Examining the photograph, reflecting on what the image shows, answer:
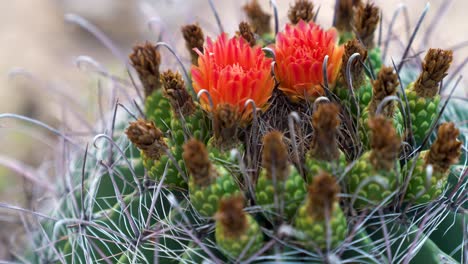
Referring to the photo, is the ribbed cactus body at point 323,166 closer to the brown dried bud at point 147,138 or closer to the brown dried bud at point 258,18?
the brown dried bud at point 147,138

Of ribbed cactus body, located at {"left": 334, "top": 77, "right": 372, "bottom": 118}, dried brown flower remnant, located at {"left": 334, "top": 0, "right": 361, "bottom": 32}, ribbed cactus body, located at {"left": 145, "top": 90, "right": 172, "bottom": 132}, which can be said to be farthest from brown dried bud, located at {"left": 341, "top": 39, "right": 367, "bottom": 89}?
ribbed cactus body, located at {"left": 145, "top": 90, "right": 172, "bottom": 132}

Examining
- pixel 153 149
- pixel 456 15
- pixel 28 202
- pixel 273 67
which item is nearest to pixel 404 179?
pixel 273 67

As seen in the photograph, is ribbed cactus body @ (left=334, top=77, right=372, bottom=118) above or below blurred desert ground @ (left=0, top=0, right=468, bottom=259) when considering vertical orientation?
below

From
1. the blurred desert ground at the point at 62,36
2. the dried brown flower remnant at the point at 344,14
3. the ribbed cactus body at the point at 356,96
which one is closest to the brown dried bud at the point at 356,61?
the ribbed cactus body at the point at 356,96

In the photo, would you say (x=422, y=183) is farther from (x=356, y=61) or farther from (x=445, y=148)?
(x=356, y=61)

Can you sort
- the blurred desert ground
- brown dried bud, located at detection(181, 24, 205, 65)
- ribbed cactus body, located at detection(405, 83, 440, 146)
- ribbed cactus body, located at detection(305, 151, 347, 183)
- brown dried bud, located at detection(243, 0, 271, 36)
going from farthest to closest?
1. the blurred desert ground
2. brown dried bud, located at detection(243, 0, 271, 36)
3. brown dried bud, located at detection(181, 24, 205, 65)
4. ribbed cactus body, located at detection(405, 83, 440, 146)
5. ribbed cactus body, located at detection(305, 151, 347, 183)

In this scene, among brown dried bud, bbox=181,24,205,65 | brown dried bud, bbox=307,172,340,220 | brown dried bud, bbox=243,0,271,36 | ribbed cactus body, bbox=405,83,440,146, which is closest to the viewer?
brown dried bud, bbox=307,172,340,220

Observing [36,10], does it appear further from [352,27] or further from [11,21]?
[352,27]

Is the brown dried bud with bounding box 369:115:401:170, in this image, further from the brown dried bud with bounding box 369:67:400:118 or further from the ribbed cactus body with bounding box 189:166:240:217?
the ribbed cactus body with bounding box 189:166:240:217
